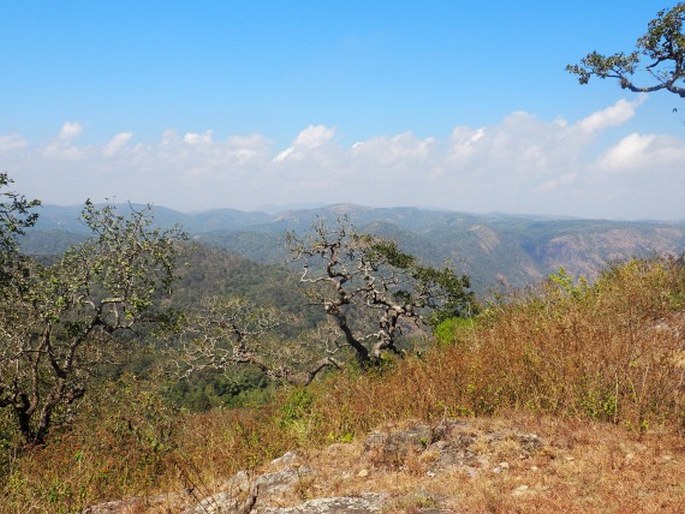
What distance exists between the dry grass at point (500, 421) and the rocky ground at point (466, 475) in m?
0.02

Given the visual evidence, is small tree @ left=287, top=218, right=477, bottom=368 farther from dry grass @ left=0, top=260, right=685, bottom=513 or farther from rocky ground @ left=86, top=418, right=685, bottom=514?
rocky ground @ left=86, top=418, right=685, bottom=514

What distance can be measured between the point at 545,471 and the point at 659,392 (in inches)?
86.4

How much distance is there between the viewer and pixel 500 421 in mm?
6066

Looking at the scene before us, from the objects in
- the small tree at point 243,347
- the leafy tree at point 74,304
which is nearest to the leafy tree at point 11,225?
the leafy tree at point 74,304

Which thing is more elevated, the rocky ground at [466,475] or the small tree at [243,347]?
the rocky ground at [466,475]

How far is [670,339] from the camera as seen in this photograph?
6762 mm

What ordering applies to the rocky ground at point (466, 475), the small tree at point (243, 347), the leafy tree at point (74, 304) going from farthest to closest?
the small tree at point (243, 347), the leafy tree at point (74, 304), the rocky ground at point (466, 475)

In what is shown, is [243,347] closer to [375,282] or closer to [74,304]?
[375,282]

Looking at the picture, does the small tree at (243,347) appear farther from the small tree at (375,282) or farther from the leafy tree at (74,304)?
the leafy tree at (74,304)

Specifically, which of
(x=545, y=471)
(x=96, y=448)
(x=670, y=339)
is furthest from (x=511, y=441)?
(x=96, y=448)

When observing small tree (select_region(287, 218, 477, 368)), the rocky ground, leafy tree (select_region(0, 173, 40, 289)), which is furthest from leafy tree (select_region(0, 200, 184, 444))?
the rocky ground

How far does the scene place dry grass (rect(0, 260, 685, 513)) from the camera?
448 centimetres

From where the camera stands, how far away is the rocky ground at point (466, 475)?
13.8 ft

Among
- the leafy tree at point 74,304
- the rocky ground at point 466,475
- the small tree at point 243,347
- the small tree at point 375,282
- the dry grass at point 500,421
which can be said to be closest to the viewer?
the rocky ground at point 466,475
